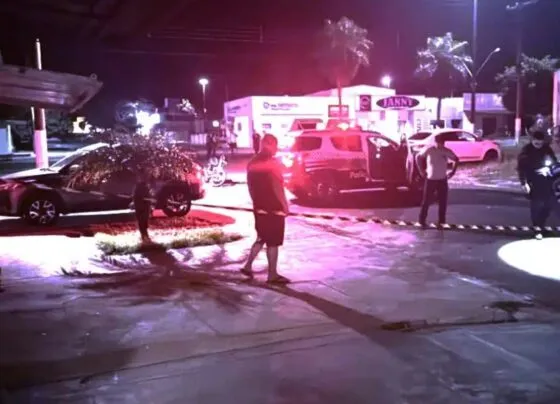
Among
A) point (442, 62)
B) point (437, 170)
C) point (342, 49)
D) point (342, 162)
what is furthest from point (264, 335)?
point (442, 62)

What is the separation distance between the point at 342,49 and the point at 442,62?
1773 cm

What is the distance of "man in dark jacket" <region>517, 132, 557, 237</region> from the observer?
11148 mm

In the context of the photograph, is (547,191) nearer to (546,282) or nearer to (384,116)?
(546,282)

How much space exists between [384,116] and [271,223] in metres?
40.9

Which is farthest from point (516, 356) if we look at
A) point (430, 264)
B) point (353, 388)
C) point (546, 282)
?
point (430, 264)

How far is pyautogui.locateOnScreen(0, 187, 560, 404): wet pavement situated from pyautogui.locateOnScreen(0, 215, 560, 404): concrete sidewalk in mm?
22

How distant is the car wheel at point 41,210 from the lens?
1327 centimetres

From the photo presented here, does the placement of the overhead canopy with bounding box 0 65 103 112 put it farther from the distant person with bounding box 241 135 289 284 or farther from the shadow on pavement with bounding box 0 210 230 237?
the shadow on pavement with bounding box 0 210 230 237

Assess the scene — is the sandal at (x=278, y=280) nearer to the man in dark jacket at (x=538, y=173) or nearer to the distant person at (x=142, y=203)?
the distant person at (x=142, y=203)

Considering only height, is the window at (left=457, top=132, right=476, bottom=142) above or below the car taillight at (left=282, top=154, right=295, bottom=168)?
above

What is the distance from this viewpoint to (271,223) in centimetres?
822

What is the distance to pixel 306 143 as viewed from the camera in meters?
17.3

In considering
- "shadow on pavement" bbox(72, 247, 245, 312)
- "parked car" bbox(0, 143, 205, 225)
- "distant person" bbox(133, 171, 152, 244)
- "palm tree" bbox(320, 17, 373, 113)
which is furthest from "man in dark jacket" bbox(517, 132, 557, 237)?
"palm tree" bbox(320, 17, 373, 113)

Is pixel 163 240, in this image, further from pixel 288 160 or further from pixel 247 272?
pixel 288 160
